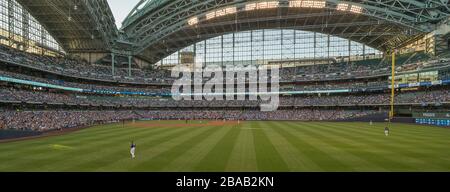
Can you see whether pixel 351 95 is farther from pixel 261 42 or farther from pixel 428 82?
pixel 261 42

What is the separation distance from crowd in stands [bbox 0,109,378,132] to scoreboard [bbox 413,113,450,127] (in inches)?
431

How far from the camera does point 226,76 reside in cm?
8256

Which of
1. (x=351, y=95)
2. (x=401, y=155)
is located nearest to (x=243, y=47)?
(x=351, y=95)

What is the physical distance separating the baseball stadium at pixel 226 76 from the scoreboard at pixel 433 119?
0.67 feet

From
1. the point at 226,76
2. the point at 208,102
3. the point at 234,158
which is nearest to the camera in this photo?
the point at 234,158

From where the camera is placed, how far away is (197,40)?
277 ft

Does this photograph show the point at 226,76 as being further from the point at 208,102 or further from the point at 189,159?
the point at 189,159

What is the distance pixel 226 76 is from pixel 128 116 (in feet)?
99.4

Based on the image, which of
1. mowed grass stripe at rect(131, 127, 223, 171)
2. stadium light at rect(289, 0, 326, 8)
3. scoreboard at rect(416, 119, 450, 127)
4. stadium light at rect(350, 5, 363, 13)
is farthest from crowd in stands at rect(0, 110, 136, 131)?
scoreboard at rect(416, 119, 450, 127)

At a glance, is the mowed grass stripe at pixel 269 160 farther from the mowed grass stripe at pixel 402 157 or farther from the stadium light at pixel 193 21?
the stadium light at pixel 193 21

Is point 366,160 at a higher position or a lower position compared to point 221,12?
lower

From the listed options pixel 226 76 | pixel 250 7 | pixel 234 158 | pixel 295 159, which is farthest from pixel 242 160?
pixel 226 76

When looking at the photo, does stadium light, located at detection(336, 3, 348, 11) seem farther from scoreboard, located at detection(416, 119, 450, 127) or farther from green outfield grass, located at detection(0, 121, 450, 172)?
green outfield grass, located at detection(0, 121, 450, 172)

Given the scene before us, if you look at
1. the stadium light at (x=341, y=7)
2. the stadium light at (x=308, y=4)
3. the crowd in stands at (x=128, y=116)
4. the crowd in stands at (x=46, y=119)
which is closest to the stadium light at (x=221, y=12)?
the stadium light at (x=308, y=4)
